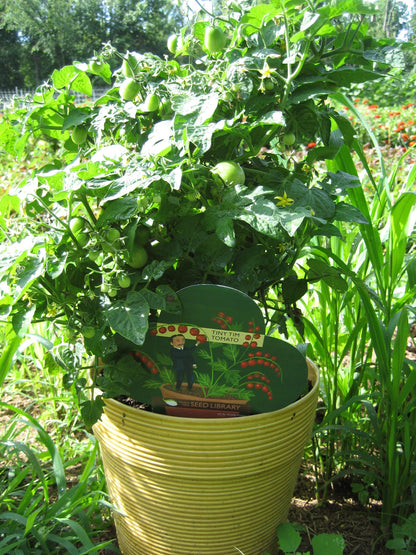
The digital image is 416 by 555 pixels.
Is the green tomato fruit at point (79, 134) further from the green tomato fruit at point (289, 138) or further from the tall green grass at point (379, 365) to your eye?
the tall green grass at point (379, 365)

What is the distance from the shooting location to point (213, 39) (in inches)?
30.9

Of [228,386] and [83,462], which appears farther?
[83,462]

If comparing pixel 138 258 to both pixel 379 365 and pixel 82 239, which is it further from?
pixel 379 365

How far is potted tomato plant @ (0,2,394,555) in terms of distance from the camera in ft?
2.47

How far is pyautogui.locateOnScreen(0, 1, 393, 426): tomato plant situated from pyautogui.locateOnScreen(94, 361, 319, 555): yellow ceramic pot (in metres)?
0.13

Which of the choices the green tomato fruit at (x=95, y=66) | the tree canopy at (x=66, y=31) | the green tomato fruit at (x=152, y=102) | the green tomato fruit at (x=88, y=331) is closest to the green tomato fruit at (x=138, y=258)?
the green tomato fruit at (x=88, y=331)

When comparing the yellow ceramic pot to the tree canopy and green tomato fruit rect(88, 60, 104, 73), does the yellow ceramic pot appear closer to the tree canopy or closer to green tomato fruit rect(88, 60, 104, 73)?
green tomato fruit rect(88, 60, 104, 73)

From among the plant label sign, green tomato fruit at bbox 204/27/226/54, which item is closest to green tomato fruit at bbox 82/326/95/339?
the plant label sign

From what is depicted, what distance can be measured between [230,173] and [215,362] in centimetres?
34

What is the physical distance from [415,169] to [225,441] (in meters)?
0.75

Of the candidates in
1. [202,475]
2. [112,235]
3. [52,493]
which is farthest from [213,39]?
[52,493]

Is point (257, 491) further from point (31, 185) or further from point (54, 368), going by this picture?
point (31, 185)

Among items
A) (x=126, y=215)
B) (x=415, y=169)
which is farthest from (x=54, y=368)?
(x=415, y=169)

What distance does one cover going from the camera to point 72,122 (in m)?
0.86
